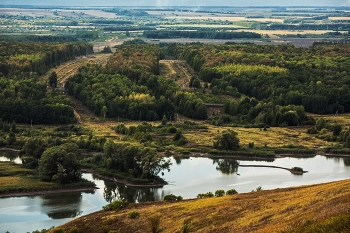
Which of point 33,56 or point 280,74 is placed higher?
point 33,56

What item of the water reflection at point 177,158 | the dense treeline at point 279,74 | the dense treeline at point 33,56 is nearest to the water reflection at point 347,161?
the dense treeline at point 279,74

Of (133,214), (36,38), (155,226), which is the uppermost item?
(155,226)

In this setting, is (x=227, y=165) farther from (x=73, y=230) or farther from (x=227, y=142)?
(x=73, y=230)

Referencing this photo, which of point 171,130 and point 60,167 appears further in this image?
point 171,130

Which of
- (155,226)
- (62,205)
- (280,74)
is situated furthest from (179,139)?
(280,74)

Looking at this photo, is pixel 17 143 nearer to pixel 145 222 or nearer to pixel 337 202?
pixel 145 222

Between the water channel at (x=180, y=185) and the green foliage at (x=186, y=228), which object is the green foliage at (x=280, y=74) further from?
the green foliage at (x=186, y=228)

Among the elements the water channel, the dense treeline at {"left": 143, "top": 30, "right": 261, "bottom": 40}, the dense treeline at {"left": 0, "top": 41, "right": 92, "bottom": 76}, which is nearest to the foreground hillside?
the water channel
